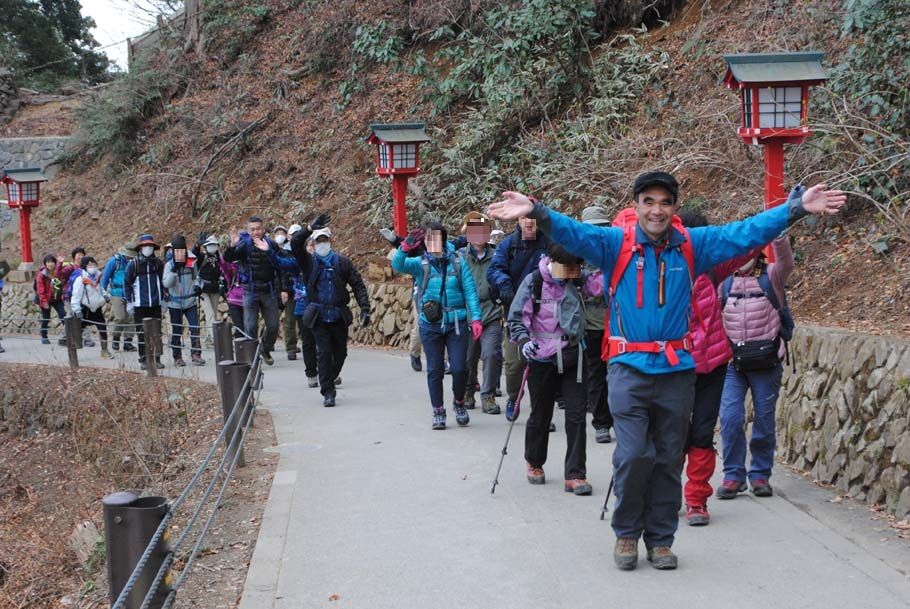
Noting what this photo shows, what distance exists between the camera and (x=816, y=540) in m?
6.00

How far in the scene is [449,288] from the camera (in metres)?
9.83

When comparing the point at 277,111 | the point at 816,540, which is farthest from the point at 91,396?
the point at 277,111

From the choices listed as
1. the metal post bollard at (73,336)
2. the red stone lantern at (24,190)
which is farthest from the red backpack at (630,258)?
the red stone lantern at (24,190)

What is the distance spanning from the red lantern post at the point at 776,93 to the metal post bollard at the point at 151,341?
8.88 meters

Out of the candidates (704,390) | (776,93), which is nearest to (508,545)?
(704,390)

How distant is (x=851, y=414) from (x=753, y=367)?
36.0 inches

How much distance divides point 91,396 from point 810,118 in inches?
431

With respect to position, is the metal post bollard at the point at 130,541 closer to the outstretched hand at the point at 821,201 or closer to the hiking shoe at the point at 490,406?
the outstretched hand at the point at 821,201

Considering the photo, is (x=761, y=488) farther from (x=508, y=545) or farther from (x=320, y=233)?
(x=320, y=233)

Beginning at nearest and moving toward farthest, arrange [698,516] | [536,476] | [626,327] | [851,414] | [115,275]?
[626,327] → [698,516] → [851,414] → [536,476] → [115,275]

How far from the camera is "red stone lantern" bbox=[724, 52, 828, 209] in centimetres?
917

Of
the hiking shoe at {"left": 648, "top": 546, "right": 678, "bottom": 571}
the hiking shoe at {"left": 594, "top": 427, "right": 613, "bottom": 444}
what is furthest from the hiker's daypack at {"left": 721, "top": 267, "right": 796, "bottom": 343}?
the hiking shoe at {"left": 594, "top": 427, "right": 613, "bottom": 444}

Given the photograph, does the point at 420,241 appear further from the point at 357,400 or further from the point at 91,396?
the point at 91,396

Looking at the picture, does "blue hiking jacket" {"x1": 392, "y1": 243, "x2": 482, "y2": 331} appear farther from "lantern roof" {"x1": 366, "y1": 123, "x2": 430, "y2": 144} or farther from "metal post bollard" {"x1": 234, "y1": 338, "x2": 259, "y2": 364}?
"lantern roof" {"x1": 366, "y1": 123, "x2": 430, "y2": 144}
